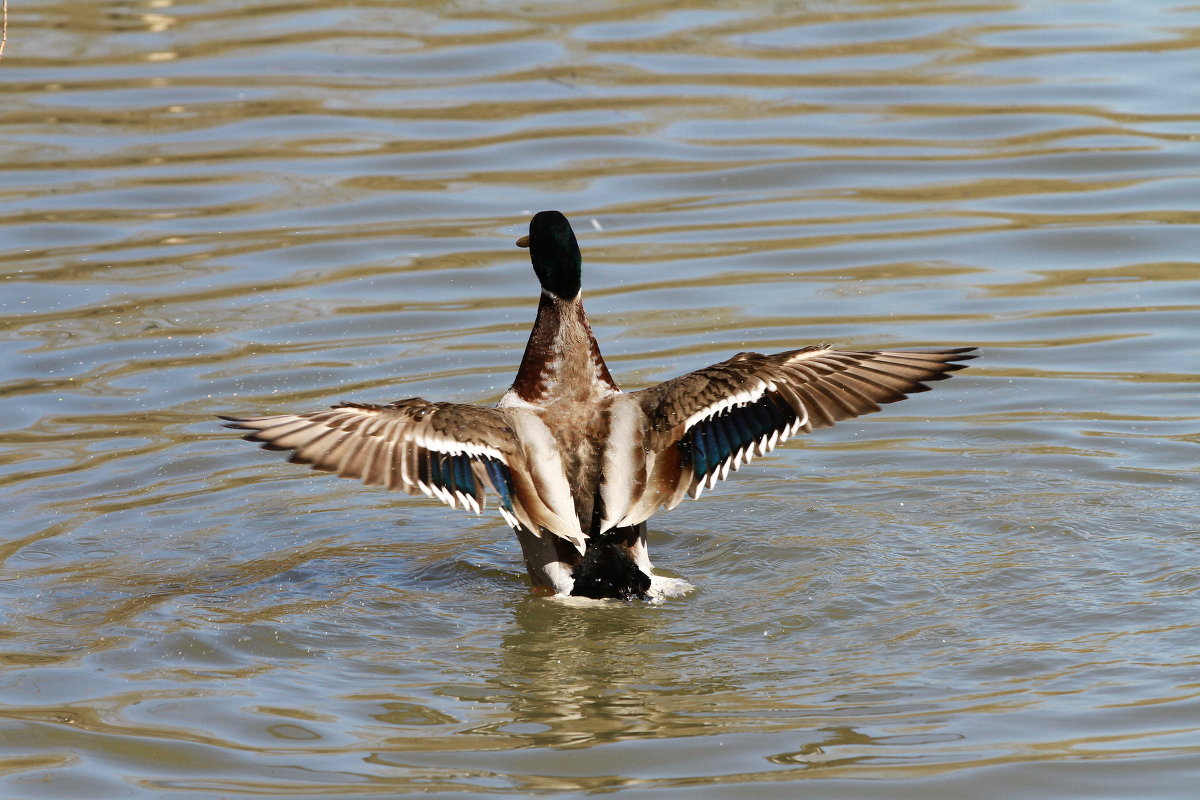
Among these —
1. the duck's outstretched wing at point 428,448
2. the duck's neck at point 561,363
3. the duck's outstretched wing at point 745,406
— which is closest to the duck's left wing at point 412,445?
the duck's outstretched wing at point 428,448

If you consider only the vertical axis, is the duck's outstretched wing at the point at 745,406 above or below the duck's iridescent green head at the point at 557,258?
below

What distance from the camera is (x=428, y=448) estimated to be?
6055 mm

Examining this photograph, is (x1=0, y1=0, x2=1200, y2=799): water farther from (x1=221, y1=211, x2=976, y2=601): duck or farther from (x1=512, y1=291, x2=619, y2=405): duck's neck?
(x1=512, y1=291, x2=619, y2=405): duck's neck

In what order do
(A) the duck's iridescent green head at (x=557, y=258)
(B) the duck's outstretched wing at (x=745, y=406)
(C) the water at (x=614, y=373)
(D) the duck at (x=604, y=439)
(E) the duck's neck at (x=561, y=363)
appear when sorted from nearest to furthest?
(C) the water at (x=614, y=373), (D) the duck at (x=604, y=439), (B) the duck's outstretched wing at (x=745, y=406), (E) the duck's neck at (x=561, y=363), (A) the duck's iridescent green head at (x=557, y=258)

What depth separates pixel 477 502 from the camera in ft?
20.0

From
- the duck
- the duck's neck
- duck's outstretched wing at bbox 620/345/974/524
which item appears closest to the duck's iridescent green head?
the duck's neck

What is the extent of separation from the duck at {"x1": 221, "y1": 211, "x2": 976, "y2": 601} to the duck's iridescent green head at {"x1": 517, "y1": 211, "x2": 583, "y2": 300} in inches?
14.2

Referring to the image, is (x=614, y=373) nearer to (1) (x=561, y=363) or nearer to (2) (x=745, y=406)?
(1) (x=561, y=363)

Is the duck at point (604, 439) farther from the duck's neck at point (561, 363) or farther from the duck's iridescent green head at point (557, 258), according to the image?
the duck's iridescent green head at point (557, 258)

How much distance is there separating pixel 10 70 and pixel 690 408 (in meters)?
9.04

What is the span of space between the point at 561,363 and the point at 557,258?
1.43 feet

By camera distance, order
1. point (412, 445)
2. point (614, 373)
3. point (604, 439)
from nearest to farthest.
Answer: point (412, 445) → point (604, 439) → point (614, 373)

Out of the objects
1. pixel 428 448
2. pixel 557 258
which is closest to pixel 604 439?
pixel 428 448

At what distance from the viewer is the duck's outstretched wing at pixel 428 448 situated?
19.2 feet
